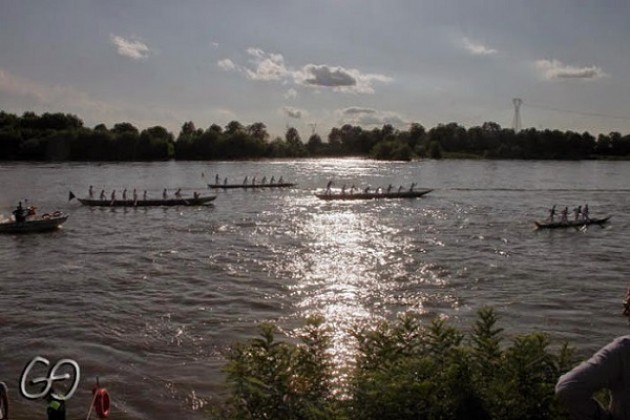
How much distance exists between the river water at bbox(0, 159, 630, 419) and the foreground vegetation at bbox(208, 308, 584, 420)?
7.96m

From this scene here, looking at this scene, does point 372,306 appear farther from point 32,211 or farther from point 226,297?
point 32,211

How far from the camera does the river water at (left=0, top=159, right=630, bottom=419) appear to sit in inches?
748

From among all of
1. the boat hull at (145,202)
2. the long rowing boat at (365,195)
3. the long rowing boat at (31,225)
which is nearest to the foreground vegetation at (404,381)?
the long rowing boat at (31,225)

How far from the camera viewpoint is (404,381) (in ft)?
23.8

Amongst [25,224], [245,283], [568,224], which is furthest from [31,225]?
[568,224]

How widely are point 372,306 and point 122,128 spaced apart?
183 metres

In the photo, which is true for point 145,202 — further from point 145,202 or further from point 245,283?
point 245,283

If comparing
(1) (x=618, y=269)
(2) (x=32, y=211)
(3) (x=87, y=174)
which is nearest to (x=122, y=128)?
(3) (x=87, y=174)

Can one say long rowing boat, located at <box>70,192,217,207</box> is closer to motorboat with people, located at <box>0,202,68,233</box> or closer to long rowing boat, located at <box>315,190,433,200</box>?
long rowing boat, located at <box>315,190,433,200</box>

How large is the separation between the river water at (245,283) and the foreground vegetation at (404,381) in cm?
796

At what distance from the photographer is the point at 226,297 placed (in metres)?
26.5

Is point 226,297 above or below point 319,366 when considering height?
below

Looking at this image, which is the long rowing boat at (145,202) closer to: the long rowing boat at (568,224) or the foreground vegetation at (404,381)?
the long rowing boat at (568,224)

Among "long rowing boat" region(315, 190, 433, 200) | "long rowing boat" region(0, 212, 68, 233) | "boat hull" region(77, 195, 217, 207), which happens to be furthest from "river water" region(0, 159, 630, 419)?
"long rowing boat" region(315, 190, 433, 200)
